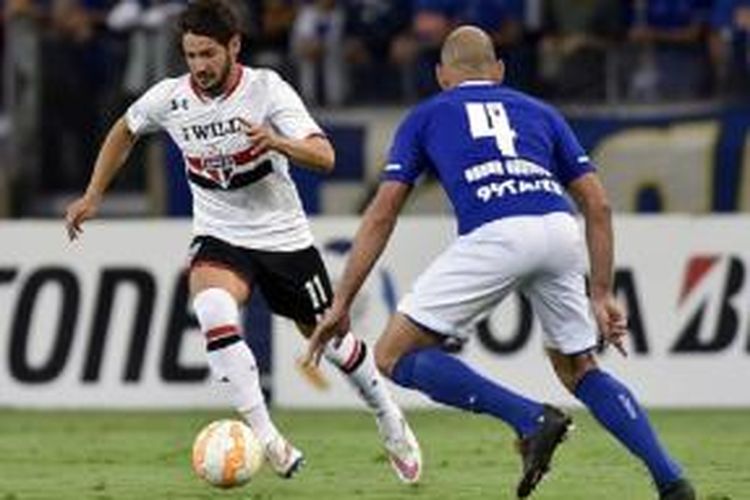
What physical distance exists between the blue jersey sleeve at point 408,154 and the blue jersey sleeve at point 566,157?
53 centimetres

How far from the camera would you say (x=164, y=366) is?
1798cm

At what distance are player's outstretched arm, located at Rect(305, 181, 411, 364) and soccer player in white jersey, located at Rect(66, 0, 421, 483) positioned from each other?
1.52 metres

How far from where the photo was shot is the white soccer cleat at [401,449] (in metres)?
11.8

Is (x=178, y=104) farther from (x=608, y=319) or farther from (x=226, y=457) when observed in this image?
(x=608, y=319)

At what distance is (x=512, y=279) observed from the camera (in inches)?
402

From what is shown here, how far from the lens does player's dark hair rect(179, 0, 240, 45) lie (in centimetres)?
1170

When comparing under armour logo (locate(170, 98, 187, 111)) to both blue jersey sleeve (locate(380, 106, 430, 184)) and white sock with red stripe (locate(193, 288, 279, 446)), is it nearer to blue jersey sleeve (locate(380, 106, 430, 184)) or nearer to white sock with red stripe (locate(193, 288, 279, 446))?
white sock with red stripe (locate(193, 288, 279, 446))

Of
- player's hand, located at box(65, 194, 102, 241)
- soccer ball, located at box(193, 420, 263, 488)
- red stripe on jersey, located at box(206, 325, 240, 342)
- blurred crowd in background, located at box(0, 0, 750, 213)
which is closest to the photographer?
soccer ball, located at box(193, 420, 263, 488)

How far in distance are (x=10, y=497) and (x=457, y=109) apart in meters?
2.77

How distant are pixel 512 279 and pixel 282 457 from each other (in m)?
1.72

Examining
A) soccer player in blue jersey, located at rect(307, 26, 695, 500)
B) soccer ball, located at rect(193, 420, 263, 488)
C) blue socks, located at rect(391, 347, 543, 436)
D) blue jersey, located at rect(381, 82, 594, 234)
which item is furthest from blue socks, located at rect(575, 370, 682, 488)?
soccer ball, located at rect(193, 420, 263, 488)

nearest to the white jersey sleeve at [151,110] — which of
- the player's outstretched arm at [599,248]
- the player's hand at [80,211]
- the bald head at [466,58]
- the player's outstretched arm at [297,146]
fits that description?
the player's hand at [80,211]

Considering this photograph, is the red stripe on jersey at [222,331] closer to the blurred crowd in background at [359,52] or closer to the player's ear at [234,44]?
the player's ear at [234,44]

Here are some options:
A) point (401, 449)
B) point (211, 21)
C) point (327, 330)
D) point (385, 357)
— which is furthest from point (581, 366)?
point (211, 21)
